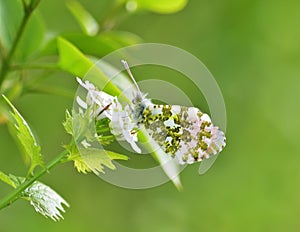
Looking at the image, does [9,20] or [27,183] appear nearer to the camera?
[27,183]

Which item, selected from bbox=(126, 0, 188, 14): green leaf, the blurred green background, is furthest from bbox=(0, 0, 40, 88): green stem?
the blurred green background

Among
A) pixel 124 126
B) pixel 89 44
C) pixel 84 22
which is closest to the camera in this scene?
pixel 124 126

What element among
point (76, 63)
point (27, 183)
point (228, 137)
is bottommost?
point (27, 183)

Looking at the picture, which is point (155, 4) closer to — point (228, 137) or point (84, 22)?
point (84, 22)

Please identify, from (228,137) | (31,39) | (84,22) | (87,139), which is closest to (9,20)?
(31,39)

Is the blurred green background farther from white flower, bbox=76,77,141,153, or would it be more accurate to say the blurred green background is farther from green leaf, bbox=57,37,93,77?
white flower, bbox=76,77,141,153

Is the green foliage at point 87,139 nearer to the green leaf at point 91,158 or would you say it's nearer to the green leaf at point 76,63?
the green leaf at point 91,158
